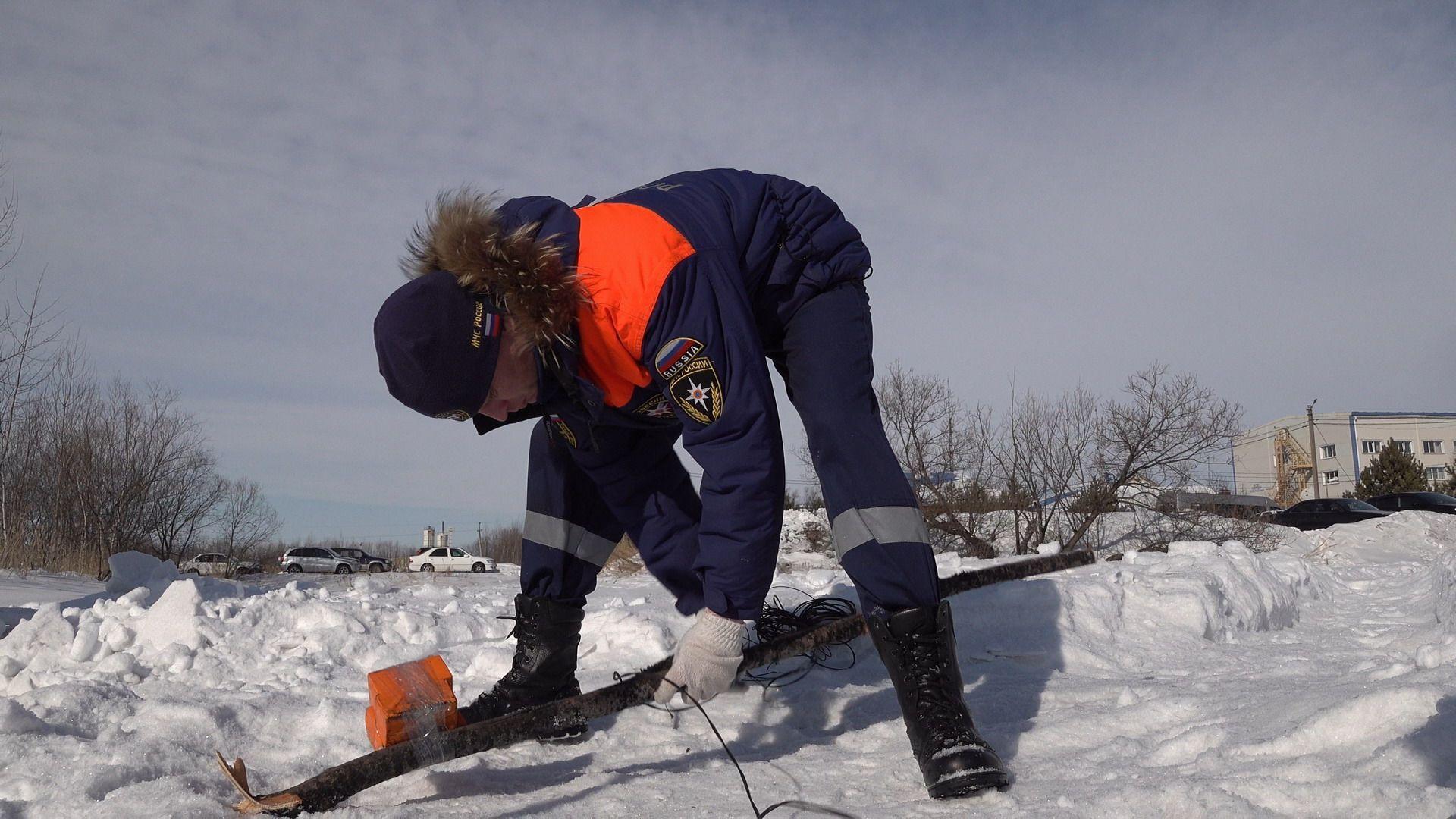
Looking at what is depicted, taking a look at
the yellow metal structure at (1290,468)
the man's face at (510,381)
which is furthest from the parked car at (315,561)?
the yellow metal structure at (1290,468)

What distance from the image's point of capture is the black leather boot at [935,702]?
1514 millimetres

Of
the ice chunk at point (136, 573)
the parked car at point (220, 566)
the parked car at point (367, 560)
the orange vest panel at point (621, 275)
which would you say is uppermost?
the orange vest panel at point (621, 275)

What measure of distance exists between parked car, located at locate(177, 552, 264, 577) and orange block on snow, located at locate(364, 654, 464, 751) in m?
16.1

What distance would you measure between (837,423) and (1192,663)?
1.68m

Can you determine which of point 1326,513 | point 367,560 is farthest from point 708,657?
point 367,560

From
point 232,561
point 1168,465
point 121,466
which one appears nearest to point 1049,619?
point 1168,465

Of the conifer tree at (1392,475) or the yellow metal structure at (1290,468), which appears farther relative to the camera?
the conifer tree at (1392,475)

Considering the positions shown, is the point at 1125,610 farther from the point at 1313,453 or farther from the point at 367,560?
the point at 1313,453

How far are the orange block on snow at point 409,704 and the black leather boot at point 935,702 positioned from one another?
0.86 m

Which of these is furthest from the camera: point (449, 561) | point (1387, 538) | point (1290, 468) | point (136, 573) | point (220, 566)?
point (1290, 468)

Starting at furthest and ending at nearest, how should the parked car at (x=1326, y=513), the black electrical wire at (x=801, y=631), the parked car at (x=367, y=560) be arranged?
the parked car at (x=367, y=560), the parked car at (x=1326, y=513), the black electrical wire at (x=801, y=631)

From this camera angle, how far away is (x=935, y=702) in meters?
1.66

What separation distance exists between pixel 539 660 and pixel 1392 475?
3891cm

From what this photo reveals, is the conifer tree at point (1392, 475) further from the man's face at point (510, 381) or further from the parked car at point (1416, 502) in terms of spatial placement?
the man's face at point (510, 381)
